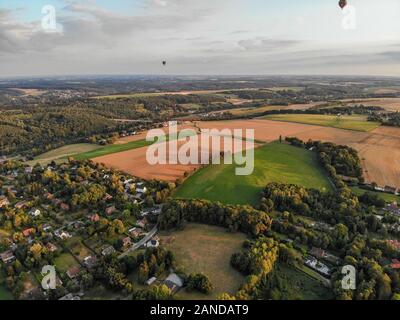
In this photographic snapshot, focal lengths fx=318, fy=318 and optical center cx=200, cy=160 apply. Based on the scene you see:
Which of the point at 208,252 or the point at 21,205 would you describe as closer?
the point at 208,252

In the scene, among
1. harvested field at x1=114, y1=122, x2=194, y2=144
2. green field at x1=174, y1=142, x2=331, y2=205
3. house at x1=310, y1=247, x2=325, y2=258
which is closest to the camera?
house at x1=310, y1=247, x2=325, y2=258

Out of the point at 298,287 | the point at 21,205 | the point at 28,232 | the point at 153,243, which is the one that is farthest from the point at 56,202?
the point at 298,287

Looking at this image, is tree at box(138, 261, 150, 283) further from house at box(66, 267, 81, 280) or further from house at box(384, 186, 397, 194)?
house at box(384, 186, 397, 194)

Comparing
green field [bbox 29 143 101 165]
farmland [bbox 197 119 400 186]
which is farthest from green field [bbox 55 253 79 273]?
farmland [bbox 197 119 400 186]

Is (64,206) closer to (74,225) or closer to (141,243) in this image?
(74,225)

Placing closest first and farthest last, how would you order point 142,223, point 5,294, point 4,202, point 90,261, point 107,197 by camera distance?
point 5,294 → point 90,261 → point 142,223 → point 107,197 → point 4,202

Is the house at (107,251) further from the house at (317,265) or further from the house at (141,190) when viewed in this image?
the house at (317,265)
